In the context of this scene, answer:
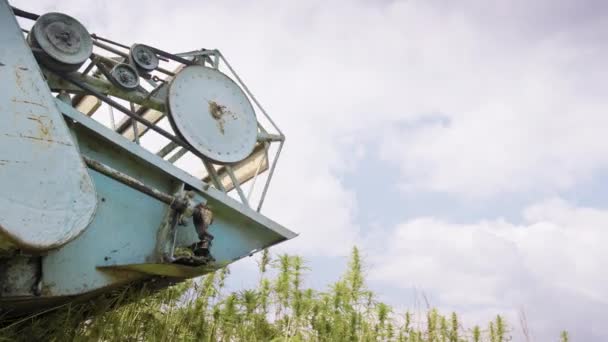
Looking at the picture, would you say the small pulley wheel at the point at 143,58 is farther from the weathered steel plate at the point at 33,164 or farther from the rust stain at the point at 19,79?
the rust stain at the point at 19,79

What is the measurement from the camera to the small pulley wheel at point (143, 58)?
4474 millimetres

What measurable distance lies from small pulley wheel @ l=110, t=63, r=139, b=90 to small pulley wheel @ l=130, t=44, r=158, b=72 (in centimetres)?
16

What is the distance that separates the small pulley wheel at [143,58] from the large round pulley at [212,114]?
1.02 ft

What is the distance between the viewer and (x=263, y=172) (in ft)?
17.6

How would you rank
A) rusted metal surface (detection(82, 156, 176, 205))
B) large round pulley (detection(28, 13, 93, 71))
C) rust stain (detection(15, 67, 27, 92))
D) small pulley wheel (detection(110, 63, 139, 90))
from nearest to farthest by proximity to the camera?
rust stain (detection(15, 67, 27, 92)) < rusted metal surface (detection(82, 156, 176, 205)) < large round pulley (detection(28, 13, 93, 71)) < small pulley wheel (detection(110, 63, 139, 90))

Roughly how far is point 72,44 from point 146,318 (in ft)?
8.12

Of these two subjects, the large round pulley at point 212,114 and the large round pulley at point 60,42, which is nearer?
the large round pulley at point 60,42

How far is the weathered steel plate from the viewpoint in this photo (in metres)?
2.84

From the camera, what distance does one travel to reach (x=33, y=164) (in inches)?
116

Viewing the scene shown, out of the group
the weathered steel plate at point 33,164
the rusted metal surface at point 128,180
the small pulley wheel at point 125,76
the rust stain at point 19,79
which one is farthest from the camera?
the small pulley wheel at point 125,76

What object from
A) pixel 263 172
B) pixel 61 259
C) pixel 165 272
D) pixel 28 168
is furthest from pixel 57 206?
pixel 263 172

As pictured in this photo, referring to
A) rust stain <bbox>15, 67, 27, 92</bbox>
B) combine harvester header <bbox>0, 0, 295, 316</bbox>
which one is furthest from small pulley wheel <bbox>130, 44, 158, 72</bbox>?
rust stain <bbox>15, 67, 27, 92</bbox>

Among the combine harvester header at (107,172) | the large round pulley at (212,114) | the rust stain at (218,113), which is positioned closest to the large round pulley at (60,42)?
the combine harvester header at (107,172)

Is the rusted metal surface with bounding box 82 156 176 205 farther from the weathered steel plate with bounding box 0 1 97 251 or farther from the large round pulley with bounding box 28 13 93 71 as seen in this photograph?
the large round pulley with bounding box 28 13 93 71
